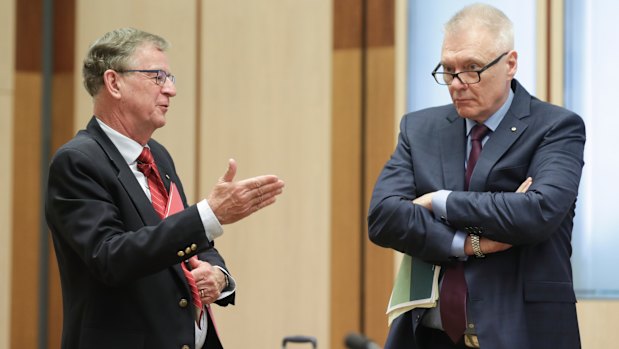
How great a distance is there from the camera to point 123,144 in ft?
8.91

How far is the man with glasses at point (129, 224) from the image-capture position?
2434mm

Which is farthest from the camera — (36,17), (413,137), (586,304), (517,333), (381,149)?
(36,17)

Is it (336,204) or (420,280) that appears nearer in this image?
(420,280)

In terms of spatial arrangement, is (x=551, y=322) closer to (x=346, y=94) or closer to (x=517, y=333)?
(x=517, y=333)

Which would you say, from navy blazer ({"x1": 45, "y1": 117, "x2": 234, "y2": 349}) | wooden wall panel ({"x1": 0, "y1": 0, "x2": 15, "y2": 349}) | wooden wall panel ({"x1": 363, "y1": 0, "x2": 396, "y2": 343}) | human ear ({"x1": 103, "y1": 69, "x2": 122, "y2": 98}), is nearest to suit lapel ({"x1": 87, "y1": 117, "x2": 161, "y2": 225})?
navy blazer ({"x1": 45, "y1": 117, "x2": 234, "y2": 349})

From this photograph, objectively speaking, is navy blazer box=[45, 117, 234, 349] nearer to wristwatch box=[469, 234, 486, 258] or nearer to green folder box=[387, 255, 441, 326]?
green folder box=[387, 255, 441, 326]

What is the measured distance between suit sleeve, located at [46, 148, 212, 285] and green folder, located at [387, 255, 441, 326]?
62 centimetres

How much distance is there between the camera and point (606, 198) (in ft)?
13.3

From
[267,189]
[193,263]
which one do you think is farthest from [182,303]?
[267,189]

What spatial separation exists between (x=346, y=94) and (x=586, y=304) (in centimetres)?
163

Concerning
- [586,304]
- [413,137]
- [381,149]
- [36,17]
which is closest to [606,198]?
[586,304]

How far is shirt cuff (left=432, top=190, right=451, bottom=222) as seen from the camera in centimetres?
259

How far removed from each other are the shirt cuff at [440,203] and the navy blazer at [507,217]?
21 millimetres

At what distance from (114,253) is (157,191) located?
1.31 feet
